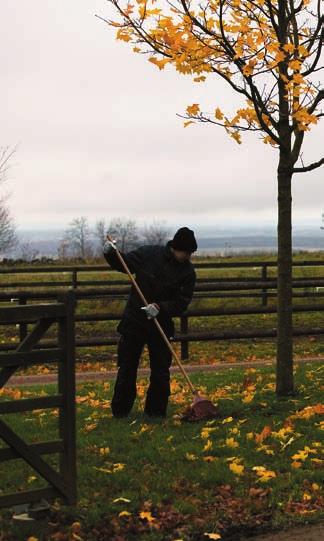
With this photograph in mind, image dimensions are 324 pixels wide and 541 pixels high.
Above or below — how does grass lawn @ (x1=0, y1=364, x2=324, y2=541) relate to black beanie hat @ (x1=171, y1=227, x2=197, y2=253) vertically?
below

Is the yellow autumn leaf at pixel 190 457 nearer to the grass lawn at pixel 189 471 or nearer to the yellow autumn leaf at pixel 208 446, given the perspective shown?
the grass lawn at pixel 189 471

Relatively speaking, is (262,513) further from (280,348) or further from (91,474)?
(280,348)

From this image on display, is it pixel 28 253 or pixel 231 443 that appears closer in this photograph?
pixel 231 443

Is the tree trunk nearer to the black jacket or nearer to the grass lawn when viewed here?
the grass lawn

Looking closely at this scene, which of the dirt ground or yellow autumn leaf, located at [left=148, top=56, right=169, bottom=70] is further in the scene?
yellow autumn leaf, located at [left=148, top=56, right=169, bottom=70]

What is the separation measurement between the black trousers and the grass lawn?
0.16 m

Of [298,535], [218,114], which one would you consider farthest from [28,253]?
[298,535]

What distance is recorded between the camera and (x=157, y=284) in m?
6.46

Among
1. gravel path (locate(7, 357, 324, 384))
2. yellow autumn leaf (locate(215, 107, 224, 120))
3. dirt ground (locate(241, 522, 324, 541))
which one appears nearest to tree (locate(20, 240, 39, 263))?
gravel path (locate(7, 357, 324, 384))

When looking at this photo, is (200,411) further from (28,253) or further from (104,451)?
(28,253)

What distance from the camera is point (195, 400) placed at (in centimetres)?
638

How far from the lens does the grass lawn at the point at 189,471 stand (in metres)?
4.14

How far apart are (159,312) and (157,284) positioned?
0.29m

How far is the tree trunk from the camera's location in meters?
6.92
